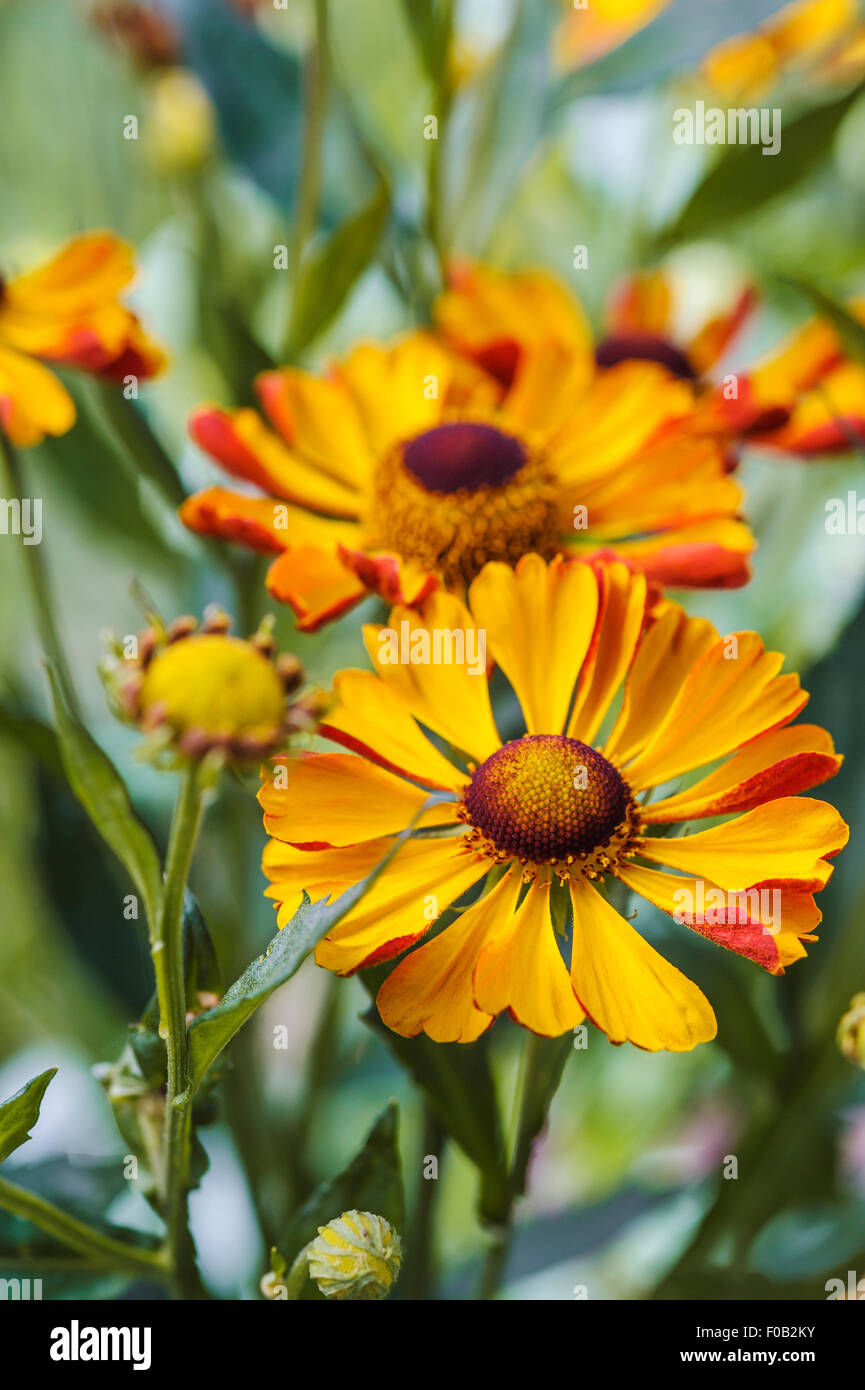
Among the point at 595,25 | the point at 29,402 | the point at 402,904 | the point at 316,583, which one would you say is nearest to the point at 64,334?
the point at 29,402

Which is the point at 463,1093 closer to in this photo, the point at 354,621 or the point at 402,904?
the point at 402,904

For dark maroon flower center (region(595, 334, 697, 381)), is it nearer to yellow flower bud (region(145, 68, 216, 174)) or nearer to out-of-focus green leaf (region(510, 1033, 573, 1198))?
yellow flower bud (region(145, 68, 216, 174))

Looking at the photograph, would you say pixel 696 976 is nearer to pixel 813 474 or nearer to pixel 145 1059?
pixel 145 1059

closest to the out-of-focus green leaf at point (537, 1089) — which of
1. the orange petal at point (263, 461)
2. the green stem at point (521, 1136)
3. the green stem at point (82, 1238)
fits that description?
the green stem at point (521, 1136)

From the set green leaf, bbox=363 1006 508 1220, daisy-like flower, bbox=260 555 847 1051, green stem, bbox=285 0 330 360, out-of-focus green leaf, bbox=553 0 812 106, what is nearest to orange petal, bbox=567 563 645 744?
daisy-like flower, bbox=260 555 847 1051

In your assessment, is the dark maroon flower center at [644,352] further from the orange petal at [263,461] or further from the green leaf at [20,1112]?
the green leaf at [20,1112]
